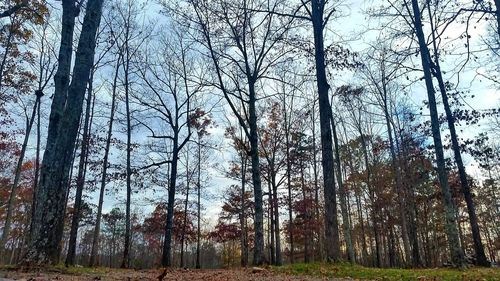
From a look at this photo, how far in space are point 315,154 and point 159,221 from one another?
1637 centimetres

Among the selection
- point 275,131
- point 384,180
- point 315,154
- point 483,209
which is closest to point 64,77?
point 275,131

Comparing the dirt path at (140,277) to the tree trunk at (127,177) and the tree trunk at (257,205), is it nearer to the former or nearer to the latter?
the tree trunk at (257,205)

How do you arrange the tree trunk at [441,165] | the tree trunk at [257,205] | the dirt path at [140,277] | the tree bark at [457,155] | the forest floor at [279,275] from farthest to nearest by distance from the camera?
1. the tree bark at [457,155]
2. the tree trunk at [257,205]
3. the tree trunk at [441,165]
4. the forest floor at [279,275]
5. the dirt path at [140,277]

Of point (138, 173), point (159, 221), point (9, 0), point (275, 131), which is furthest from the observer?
point (159, 221)

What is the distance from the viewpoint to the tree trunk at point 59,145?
21.1 ft

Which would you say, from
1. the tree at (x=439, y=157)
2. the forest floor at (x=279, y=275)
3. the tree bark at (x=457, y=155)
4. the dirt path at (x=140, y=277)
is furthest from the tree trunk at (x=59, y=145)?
the tree bark at (x=457, y=155)

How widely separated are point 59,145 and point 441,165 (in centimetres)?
1132

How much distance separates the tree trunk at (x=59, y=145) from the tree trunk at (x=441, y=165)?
421 inches

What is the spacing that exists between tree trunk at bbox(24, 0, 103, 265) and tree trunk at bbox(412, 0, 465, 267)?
421 inches

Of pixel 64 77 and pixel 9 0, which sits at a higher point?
pixel 9 0

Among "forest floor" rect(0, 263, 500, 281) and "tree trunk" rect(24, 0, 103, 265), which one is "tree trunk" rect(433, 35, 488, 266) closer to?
"forest floor" rect(0, 263, 500, 281)

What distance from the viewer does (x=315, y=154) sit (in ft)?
90.4

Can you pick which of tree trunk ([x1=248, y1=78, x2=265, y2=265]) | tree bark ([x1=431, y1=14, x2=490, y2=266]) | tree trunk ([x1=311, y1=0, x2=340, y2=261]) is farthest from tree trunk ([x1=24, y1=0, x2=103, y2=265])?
tree bark ([x1=431, y1=14, x2=490, y2=266])

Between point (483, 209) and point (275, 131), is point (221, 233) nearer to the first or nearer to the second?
point (275, 131)
